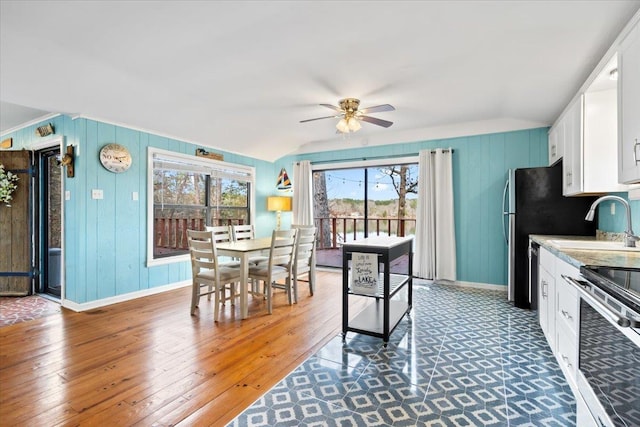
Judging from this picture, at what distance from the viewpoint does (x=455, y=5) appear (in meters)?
1.95

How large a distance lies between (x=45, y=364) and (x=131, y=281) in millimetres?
1722

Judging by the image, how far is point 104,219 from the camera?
12.3ft

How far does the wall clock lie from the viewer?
3.70 metres

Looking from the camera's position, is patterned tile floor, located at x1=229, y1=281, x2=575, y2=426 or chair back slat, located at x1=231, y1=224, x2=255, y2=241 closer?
patterned tile floor, located at x1=229, y1=281, x2=575, y2=426

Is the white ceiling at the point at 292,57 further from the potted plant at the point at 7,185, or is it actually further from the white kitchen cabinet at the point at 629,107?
the potted plant at the point at 7,185

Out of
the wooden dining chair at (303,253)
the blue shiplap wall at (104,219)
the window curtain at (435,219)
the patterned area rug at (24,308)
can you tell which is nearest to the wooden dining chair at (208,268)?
the wooden dining chair at (303,253)

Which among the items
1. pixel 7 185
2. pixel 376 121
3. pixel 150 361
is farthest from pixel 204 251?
pixel 7 185

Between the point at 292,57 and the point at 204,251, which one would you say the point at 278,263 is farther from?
the point at 292,57

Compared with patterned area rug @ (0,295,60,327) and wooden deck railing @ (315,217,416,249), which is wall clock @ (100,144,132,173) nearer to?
patterned area rug @ (0,295,60,327)

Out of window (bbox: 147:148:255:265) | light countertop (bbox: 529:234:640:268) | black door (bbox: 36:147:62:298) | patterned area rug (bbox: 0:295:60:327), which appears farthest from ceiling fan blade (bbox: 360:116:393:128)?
black door (bbox: 36:147:62:298)

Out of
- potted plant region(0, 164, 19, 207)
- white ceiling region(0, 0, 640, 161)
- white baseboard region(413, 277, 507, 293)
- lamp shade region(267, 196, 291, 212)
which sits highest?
white ceiling region(0, 0, 640, 161)

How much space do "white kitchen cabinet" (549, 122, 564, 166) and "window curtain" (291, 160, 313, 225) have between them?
3685 millimetres

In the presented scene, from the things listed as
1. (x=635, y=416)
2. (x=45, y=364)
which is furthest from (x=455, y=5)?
(x=45, y=364)

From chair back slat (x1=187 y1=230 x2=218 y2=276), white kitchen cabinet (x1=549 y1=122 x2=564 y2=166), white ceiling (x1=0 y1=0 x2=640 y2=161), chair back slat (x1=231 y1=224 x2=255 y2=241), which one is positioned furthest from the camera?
chair back slat (x1=231 y1=224 x2=255 y2=241)
